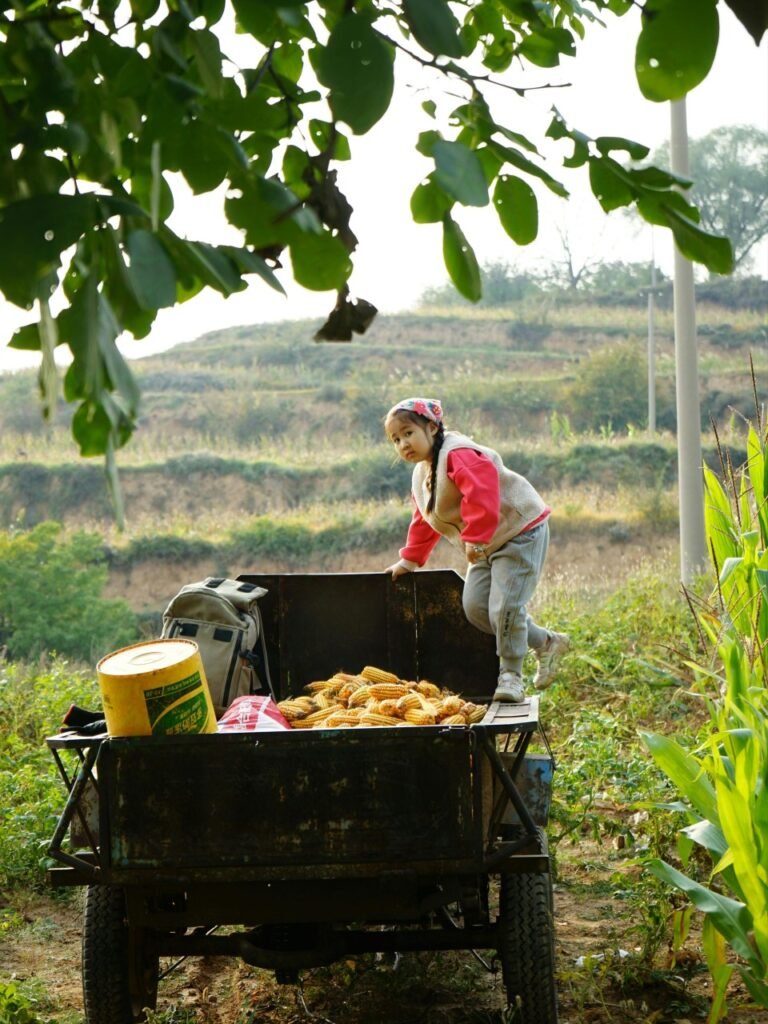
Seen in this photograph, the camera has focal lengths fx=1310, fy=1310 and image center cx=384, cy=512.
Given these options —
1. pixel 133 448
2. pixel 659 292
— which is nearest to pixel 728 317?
pixel 659 292

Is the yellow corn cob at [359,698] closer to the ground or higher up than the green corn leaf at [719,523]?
closer to the ground

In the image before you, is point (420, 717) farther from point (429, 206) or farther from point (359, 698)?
point (429, 206)

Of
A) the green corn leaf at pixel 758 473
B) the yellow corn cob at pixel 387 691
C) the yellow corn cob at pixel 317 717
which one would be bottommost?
the yellow corn cob at pixel 317 717

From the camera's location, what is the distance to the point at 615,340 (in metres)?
28.5

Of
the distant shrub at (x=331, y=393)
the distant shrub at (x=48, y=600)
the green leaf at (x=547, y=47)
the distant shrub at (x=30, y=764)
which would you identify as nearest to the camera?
the green leaf at (x=547, y=47)

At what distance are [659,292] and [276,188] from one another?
3140 cm

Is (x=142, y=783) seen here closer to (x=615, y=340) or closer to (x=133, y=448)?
(x=133, y=448)

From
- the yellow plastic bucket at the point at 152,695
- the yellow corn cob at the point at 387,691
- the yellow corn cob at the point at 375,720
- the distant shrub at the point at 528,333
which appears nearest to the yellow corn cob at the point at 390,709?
the yellow corn cob at the point at 375,720

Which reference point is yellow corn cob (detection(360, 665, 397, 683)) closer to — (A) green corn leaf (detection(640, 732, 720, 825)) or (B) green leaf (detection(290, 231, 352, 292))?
(A) green corn leaf (detection(640, 732, 720, 825))

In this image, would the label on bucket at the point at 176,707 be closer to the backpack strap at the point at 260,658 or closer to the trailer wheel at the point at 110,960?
the trailer wheel at the point at 110,960

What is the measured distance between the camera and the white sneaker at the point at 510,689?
456cm

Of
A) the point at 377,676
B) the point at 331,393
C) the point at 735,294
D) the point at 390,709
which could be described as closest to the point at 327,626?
the point at 377,676

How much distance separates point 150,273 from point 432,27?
369mm

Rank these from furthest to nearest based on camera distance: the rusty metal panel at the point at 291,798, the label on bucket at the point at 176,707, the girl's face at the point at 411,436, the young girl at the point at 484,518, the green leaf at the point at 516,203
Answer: the girl's face at the point at 411,436 → the young girl at the point at 484,518 → the label on bucket at the point at 176,707 → the rusty metal panel at the point at 291,798 → the green leaf at the point at 516,203
